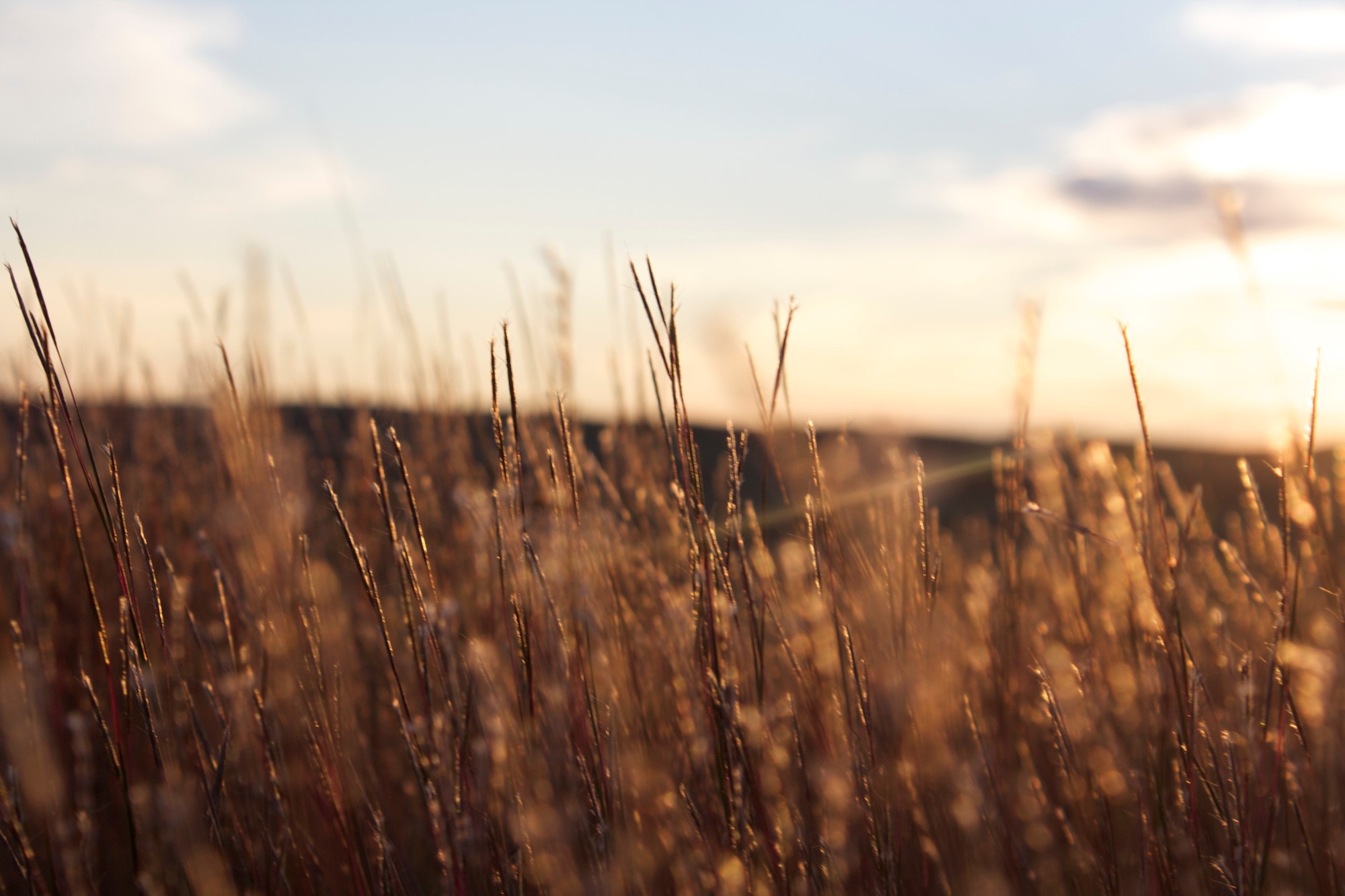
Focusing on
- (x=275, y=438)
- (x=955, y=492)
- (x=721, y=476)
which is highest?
(x=275, y=438)

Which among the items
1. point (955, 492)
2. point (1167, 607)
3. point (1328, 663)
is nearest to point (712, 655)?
point (1167, 607)

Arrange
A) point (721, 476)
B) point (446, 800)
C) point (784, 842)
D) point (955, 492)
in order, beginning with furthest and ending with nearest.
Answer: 1. point (955, 492)
2. point (721, 476)
3. point (784, 842)
4. point (446, 800)

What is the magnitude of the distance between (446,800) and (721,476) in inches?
22.6

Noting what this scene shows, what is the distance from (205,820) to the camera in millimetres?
1183

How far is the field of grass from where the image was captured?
2.94ft

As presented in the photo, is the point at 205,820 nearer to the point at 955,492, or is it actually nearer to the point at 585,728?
the point at 585,728

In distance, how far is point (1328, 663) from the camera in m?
0.98

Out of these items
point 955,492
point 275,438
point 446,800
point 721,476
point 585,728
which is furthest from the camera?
point 955,492

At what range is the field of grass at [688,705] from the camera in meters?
0.90

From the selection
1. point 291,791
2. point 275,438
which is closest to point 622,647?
point 291,791

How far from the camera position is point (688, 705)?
1.18m

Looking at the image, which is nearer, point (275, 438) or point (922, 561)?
point (922, 561)

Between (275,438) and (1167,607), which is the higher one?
(275,438)

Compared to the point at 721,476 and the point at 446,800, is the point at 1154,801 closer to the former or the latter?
the point at 721,476
